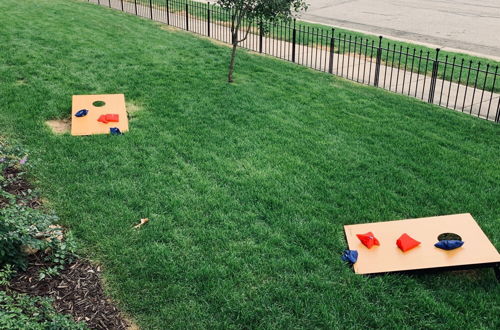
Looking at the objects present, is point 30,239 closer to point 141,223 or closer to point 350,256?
point 141,223

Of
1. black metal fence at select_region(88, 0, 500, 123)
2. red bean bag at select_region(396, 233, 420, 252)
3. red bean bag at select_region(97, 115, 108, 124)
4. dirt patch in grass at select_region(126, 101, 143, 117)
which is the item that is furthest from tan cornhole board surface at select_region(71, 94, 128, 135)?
red bean bag at select_region(396, 233, 420, 252)

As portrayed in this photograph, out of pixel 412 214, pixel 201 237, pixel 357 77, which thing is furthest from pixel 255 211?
pixel 357 77

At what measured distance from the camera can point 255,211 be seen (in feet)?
20.6

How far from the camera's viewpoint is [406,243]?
5.45 m

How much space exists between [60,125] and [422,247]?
237 inches

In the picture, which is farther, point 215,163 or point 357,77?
point 357,77

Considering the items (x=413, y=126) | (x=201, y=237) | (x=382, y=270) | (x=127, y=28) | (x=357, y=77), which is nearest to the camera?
(x=382, y=270)

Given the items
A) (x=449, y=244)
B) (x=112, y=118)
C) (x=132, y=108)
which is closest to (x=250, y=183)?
(x=449, y=244)

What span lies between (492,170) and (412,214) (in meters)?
1.98

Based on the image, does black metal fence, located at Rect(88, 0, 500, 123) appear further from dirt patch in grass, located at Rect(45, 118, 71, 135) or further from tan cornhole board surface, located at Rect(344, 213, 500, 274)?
dirt patch in grass, located at Rect(45, 118, 71, 135)

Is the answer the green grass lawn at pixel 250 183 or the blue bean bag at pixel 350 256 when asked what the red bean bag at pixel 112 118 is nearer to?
the green grass lawn at pixel 250 183

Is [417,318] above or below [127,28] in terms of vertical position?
below

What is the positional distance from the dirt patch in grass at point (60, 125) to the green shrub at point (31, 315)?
4124 millimetres

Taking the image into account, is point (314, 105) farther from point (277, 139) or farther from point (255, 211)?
point (255, 211)
